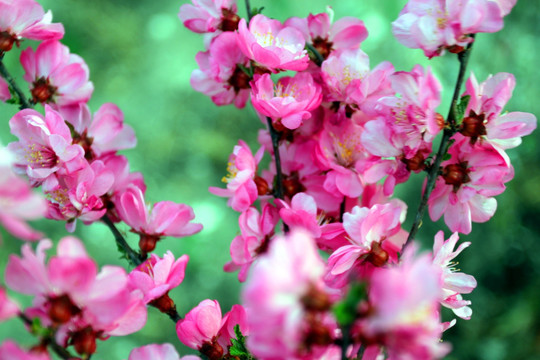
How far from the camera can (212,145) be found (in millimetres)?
990

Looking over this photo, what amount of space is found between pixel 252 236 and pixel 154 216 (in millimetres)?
88

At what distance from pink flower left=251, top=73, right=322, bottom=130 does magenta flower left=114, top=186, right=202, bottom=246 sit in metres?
0.12

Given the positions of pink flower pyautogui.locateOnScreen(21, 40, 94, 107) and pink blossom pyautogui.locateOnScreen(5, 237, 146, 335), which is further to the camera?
pink flower pyautogui.locateOnScreen(21, 40, 94, 107)

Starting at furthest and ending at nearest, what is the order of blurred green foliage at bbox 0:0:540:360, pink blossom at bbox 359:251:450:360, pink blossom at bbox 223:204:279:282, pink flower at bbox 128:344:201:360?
blurred green foliage at bbox 0:0:540:360 < pink blossom at bbox 223:204:279:282 < pink flower at bbox 128:344:201:360 < pink blossom at bbox 359:251:450:360

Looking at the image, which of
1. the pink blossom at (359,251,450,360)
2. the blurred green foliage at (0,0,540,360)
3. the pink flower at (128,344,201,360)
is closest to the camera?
the pink blossom at (359,251,450,360)

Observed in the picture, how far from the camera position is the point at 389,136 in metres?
0.47

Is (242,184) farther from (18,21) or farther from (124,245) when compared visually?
(18,21)

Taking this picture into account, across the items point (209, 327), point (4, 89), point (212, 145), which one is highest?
point (4, 89)

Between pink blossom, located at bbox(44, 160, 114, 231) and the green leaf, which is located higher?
the green leaf

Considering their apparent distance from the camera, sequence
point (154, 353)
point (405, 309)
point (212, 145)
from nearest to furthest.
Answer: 1. point (405, 309)
2. point (154, 353)
3. point (212, 145)

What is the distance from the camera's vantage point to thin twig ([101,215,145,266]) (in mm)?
512

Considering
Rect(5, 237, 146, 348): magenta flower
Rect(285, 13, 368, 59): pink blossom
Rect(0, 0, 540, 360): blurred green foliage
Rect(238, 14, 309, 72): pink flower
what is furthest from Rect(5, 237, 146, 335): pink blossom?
Rect(0, 0, 540, 360): blurred green foliage

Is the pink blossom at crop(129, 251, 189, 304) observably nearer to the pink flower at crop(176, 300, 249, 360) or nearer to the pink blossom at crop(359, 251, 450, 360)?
the pink flower at crop(176, 300, 249, 360)

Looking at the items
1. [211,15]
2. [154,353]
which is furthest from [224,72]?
[154,353]
